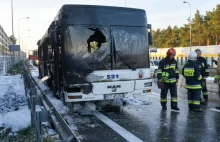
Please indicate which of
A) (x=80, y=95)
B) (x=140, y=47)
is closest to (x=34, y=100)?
(x=80, y=95)

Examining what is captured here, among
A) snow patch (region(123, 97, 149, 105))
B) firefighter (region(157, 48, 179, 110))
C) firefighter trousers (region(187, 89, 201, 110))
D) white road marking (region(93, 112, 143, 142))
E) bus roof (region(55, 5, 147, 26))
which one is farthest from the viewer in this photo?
snow patch (region(123, 97, 149, 105))

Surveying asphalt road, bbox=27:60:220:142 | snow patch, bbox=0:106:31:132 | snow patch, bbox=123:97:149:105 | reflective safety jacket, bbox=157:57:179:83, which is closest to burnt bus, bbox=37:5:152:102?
reflective safety jacket, bbox=157:57:179:83

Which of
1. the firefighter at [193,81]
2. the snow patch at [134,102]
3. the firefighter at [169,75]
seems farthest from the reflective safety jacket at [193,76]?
the snow patch at [134,102]

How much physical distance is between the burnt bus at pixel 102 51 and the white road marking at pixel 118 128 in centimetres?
52

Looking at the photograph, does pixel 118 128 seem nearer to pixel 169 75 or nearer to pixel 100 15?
pixel 169 75

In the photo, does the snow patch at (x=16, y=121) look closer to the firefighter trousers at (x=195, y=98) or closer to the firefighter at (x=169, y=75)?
the firefighter at (x=169, y=75)

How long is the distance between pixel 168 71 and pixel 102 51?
205 centimetres

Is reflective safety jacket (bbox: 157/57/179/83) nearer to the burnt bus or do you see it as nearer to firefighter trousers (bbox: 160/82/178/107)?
firefighter trousers (bbox: 160/82/178/107)

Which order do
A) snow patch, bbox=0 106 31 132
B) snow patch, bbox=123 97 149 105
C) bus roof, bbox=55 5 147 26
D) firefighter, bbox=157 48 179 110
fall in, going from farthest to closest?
snow patch, bbox=123 97 149 105, firefighter, bbox=157 48 179 110, bus roof, bbox=55 5 147 26, snow patch, bbox=0 106 31 132

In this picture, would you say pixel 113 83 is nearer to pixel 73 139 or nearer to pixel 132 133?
pixel 132 133

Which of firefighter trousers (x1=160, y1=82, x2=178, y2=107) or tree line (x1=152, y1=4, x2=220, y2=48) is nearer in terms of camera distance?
firefighter trousers (x1=160, y1=82, x2=178, y2=107)

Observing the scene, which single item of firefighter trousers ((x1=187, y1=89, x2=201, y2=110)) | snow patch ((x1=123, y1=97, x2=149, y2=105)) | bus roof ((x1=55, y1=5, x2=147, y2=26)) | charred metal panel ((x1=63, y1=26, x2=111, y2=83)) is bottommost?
snow patch ((x1=123, y1=97, x2=149, y2=105))

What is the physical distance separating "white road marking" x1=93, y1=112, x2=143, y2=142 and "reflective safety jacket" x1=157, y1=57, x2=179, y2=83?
2.09 m

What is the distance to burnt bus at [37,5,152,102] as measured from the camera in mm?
7520
